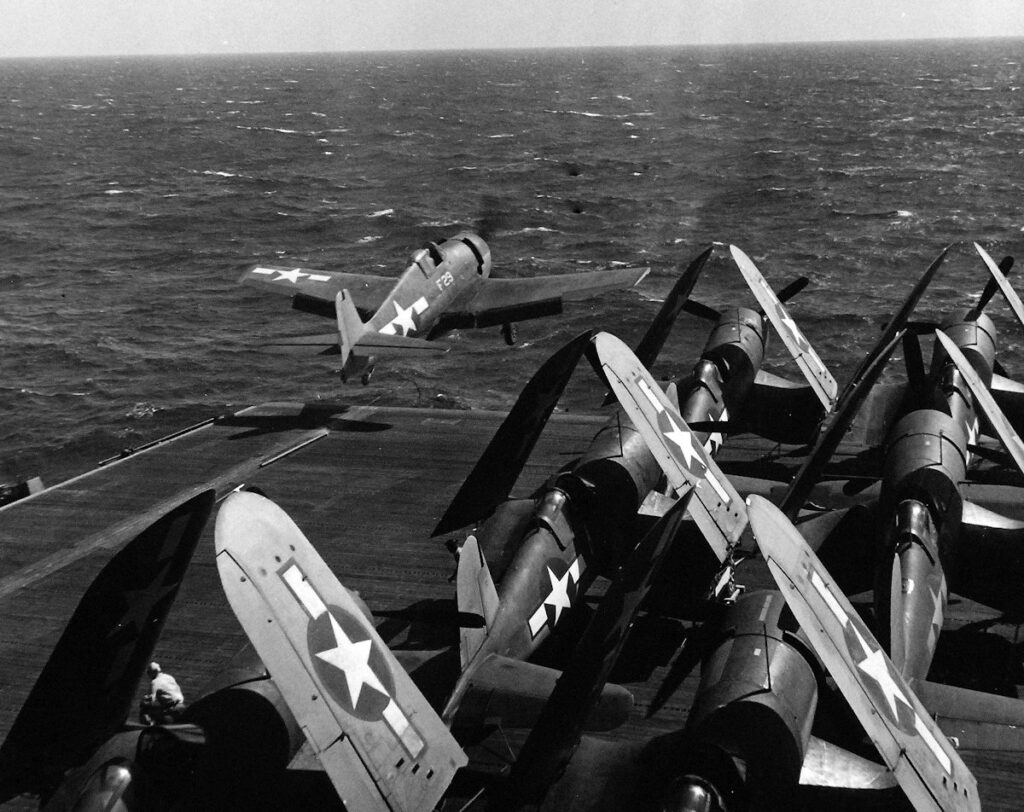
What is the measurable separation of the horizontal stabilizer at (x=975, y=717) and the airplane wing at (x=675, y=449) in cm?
373

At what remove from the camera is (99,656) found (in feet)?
40.2

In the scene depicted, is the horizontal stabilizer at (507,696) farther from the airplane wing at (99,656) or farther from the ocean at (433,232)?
the ocean at (433,232)

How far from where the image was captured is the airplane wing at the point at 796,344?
25.9 m

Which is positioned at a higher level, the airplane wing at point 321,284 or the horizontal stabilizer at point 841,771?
the horizontal stabilizer at point 841,771

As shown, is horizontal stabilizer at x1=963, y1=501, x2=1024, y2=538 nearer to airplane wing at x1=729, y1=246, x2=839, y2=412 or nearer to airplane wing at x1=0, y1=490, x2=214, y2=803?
airplane wing at x1=729, y1=246, x2=839, y2=412

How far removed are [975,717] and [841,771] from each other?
2232 millimetres

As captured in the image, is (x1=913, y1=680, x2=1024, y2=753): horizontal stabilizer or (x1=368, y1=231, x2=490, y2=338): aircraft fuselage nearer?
(x1=913, y1=680, x2=1024, y2=753): horizontal stabilizer

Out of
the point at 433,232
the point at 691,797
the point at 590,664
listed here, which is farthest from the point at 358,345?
the point at 433,232

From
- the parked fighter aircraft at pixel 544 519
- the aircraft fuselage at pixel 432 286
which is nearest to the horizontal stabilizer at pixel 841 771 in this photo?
the parked fighter aircraft at pixel 544 519

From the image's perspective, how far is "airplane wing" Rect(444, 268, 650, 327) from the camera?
41.3 metres

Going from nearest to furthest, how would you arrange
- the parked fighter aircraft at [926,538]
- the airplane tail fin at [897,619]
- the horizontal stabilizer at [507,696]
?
the horizontal stabilizer at [507,696] < the airplane tail fin at [897,619] < the parked fighter aircraft at [926,538]

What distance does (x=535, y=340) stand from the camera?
56688mm

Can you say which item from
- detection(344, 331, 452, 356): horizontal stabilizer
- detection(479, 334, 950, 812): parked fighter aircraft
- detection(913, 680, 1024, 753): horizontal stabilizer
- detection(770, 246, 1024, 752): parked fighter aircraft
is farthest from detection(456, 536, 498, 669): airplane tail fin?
detection(344, 331, 452, 356): horizontal stabilizer

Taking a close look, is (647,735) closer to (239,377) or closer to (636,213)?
(239,377)
